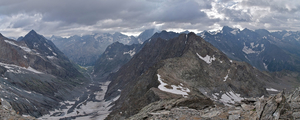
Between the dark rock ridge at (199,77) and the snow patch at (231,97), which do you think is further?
the snow patch at (231,97)

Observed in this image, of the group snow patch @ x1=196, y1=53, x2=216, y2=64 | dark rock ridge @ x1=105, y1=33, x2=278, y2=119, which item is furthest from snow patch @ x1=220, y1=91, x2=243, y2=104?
snow patch @ x1=196, y1=53, x2=216, y2=64

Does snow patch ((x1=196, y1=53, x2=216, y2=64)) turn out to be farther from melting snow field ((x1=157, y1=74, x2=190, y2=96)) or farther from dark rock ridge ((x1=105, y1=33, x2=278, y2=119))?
melting snow field ((x1=157, y1=74, x2=190, y2=96))

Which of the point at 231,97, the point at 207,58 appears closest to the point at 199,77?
the point at 231,97

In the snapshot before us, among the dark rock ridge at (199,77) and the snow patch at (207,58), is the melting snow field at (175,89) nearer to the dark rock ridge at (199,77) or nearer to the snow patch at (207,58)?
the dark rock ridge at (199,77)

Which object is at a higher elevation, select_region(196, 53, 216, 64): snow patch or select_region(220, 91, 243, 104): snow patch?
select_region(196, 53, 216, 64): snow patch

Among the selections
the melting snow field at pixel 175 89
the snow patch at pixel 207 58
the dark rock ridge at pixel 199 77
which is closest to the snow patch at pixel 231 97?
the dark rock ridge at pixel 199 77

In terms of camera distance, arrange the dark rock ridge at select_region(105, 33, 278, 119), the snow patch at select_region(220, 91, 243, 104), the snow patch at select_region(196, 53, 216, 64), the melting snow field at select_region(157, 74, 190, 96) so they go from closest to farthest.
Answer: the melting snow field at select_region(157, 74, 190, 96) < the dark rock ridge at select_region(105, 33, 278, 119) < the snow patch at select_region(220, 91, 243, 104) < the snow patch at select_region(196, 53, 216, 64)

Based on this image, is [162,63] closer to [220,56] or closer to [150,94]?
[150,94]

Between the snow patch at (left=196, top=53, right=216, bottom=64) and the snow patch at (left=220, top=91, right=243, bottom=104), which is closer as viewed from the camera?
the snow patch at (left=220, top=91, right=243, bottom=104)

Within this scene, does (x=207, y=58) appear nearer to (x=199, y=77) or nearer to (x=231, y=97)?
(x=199, y=77)

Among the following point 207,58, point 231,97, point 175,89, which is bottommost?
point 231,97

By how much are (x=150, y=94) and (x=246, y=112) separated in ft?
168

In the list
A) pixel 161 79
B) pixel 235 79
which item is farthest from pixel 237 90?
pixel 161 79

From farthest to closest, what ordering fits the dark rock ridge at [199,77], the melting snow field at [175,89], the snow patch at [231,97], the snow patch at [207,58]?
the snow patch at [207,58], the snow patch at [231,97], the dark rock ridge at [199,77], the melting snow field at [175,89]
